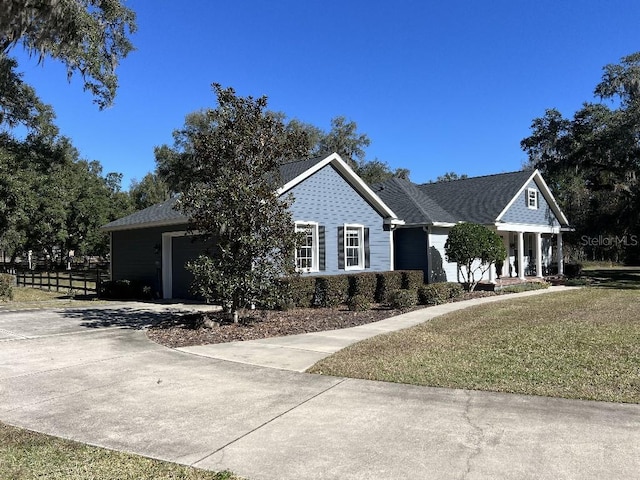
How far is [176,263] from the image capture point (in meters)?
17.7

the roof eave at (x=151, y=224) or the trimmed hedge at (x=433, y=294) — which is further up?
Result: the roof eave at (x=151, y=224)

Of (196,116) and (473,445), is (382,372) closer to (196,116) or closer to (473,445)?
(473,445)

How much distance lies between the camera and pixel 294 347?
898cm

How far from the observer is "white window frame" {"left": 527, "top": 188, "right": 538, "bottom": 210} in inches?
998

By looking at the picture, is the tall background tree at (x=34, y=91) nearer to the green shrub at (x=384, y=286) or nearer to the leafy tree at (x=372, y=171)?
the green shrub at (x=384, y=286)

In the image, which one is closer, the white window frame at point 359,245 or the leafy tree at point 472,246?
the white window frame at point 359,245

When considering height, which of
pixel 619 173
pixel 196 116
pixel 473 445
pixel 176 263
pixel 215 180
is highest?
pixel 196 116

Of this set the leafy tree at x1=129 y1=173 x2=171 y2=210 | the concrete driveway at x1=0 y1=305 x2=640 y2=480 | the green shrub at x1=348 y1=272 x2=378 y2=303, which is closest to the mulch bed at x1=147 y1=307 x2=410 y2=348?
the green shrub at x1=348 y1=272 x2=378 y2=303

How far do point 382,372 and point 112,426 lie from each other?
3548 millimetres

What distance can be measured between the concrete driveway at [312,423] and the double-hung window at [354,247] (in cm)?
1086

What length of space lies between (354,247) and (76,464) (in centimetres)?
1485

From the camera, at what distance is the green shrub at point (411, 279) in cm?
1809

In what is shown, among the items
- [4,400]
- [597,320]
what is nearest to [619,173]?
[597,320]

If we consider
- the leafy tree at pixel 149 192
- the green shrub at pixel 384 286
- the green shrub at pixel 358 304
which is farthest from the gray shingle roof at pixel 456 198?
the leafy tree at pixel 149 192
